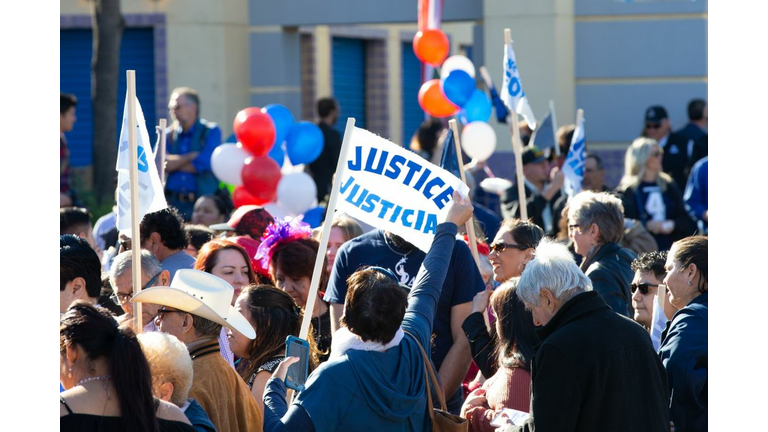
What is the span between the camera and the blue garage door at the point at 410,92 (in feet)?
67.5

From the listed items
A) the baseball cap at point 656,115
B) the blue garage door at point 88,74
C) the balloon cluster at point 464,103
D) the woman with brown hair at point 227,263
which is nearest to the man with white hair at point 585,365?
the woman with brown hair at point 227,263

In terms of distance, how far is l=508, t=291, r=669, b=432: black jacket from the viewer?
3.76 metres

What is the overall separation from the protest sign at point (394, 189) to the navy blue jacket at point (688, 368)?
1.20 metres

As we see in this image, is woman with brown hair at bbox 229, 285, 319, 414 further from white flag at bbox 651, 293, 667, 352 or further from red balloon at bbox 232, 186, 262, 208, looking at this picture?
red balloon at bbox 232, 186, 262, 208

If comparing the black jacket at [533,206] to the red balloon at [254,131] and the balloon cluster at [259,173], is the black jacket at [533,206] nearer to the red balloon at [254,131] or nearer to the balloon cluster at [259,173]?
the balloon cluster at [259,173]

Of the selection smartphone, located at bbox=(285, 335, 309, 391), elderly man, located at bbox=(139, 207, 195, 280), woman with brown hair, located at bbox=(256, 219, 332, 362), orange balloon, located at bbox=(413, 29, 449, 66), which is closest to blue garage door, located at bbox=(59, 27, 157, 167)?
orange balloon, located at bbox=(413, 29, 449, 66)

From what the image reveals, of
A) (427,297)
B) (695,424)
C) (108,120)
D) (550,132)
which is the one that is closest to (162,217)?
(427,297)

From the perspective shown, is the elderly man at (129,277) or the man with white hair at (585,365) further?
the elderly man at (129,277)

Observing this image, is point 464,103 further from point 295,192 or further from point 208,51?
point 208,51

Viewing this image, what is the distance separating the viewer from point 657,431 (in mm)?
3885

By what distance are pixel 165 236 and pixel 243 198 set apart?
3207mm

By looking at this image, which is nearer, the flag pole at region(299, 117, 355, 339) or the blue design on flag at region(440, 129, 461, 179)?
the flag pole at region(299, 117, 355, 339)

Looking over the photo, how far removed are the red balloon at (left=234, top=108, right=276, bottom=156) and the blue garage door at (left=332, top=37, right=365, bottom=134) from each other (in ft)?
25.6

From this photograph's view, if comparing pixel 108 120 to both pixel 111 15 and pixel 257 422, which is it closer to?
pixel 111 15
